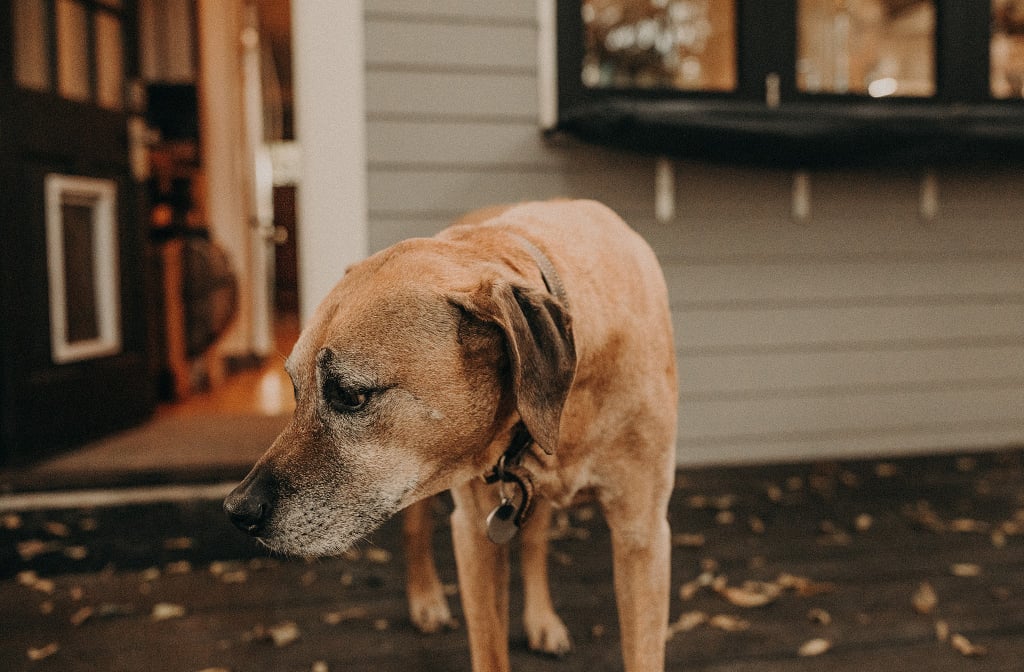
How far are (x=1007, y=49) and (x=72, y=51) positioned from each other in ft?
13.7

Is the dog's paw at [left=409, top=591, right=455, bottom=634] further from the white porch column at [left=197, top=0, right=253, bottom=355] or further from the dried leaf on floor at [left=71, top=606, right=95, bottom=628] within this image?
the white porch column at [left=197, top=0, right=253, bottom=355]

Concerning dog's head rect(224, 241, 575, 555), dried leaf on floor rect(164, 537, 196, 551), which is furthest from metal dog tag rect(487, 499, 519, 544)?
dried leaf on floor rect(164, 537, 196, 551)

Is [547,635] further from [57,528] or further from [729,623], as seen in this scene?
[57,528]

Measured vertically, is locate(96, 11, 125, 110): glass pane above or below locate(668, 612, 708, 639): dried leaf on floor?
above

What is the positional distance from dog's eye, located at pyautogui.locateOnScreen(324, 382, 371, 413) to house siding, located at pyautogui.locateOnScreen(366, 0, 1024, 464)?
7.12 feet

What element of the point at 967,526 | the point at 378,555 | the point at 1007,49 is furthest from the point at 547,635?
the point at 1007,49

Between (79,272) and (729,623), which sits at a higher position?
(79,272)

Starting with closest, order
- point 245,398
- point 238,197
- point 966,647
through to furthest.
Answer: point 966,647
point 245,398
point 238,197

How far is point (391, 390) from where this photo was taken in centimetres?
120

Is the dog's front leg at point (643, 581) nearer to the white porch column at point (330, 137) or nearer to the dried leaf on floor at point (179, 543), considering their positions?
the dried leaf on floor at point (179, 543)

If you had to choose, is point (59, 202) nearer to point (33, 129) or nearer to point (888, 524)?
point (33, 129)

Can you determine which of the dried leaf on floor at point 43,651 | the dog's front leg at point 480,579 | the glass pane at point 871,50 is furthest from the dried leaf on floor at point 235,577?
the glass pane at point 871,50

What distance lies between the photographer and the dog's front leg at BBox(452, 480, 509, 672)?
159 centimetres

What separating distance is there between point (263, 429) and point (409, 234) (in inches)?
45.7
